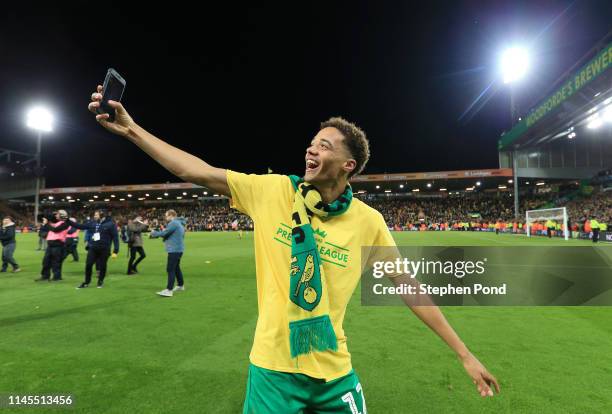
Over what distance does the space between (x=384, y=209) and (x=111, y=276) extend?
54.6m

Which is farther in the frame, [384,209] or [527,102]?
[384,209]

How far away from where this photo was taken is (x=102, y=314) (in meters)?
6.70

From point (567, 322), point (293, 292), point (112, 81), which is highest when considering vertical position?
point (112, 81)

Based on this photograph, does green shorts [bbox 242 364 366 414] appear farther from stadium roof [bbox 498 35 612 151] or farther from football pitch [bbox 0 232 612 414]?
stadium roof [bbox 498 35 612 151]

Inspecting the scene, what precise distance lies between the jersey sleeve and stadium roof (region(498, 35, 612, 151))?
29.1 metres

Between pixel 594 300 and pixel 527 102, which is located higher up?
pixel 527 102

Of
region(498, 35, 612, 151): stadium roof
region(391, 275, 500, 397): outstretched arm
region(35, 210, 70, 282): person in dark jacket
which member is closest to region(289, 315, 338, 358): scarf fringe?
region(391, 275, 500, 397): outstretched arm

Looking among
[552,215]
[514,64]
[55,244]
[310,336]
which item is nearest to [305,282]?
[310,336]

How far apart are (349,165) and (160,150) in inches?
39.9

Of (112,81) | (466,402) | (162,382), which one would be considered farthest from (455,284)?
(112,81)

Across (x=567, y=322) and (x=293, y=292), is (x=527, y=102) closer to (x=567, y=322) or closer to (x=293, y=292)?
(x=567, y=322)

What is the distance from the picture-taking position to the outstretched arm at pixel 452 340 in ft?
5.66

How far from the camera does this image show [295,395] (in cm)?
150

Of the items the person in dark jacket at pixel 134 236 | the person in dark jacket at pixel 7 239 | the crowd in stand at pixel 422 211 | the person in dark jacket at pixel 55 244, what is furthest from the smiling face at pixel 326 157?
the crowd in stand at pixel 422 211
